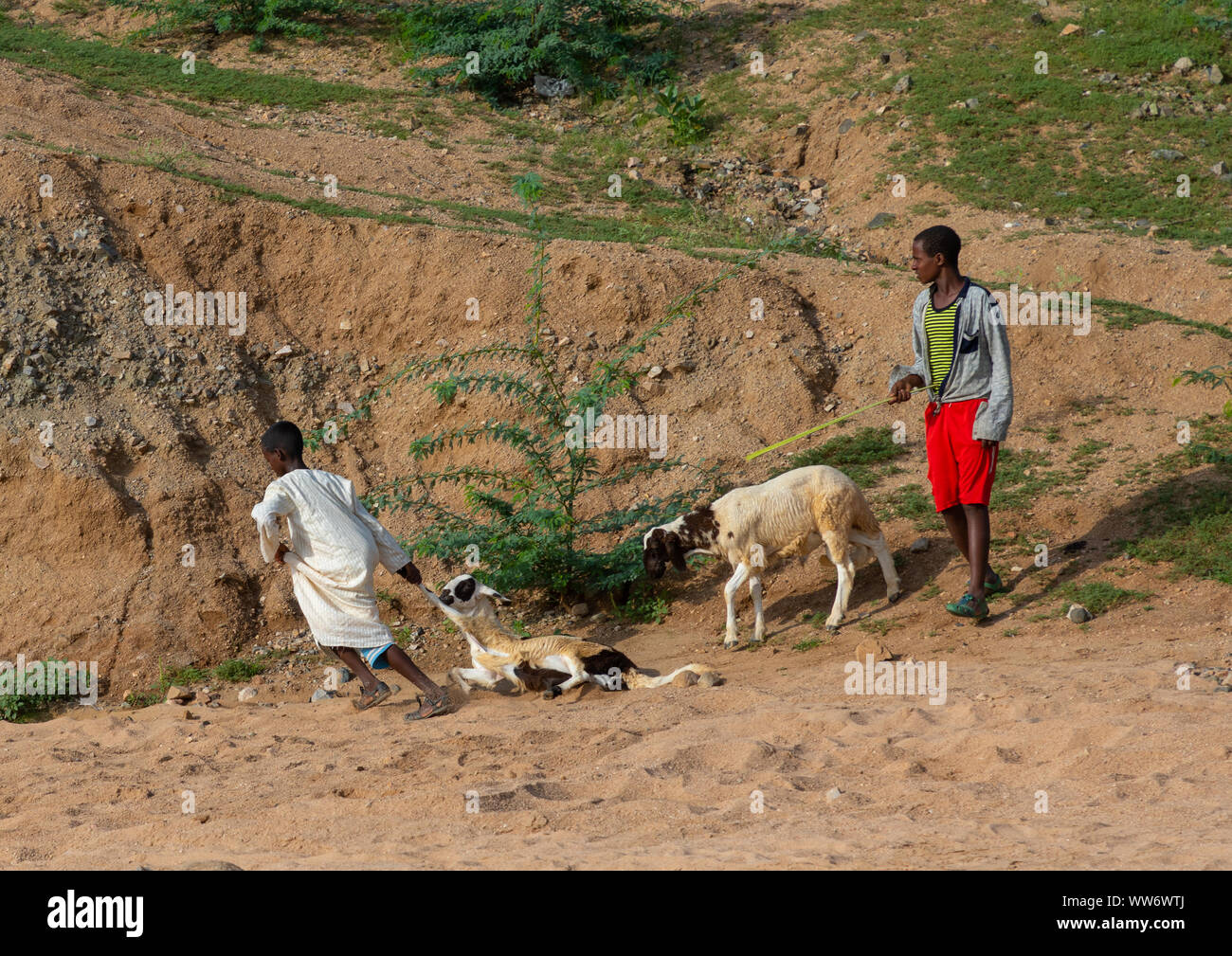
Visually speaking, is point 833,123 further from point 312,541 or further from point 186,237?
point 312,541

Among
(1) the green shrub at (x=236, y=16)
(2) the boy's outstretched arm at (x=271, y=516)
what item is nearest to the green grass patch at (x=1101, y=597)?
(2) the boy's outstretched arm at (x=271, y=516)

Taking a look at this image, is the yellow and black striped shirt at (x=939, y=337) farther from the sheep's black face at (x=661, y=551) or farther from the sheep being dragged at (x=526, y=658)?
the sheep being dragged at (x=526, y=658)

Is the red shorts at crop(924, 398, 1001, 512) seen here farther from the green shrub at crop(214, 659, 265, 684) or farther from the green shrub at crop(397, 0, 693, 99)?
the green shrub at crop(397, 0, 693, 99)

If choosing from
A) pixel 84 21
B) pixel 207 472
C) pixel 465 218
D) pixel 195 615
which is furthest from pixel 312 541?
pixel 84 21

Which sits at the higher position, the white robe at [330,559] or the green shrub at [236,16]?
the green shrub at [236,16]

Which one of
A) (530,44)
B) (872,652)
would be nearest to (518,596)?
(872,652)

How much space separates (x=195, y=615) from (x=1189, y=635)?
258 inches

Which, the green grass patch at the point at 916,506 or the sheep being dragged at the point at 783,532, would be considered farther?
the green grass patch at the point at 916,506

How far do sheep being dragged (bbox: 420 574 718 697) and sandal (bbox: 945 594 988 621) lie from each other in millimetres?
1465

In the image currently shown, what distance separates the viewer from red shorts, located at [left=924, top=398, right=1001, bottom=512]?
700 centimetres

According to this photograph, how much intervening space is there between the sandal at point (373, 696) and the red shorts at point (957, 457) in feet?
11.1

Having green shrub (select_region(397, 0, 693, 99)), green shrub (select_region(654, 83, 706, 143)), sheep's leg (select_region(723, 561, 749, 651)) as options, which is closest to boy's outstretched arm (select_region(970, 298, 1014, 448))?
sheep's leg (select_region(723, 561, 749, 651))

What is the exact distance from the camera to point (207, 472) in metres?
9.66

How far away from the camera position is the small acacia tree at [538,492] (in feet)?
27.8
